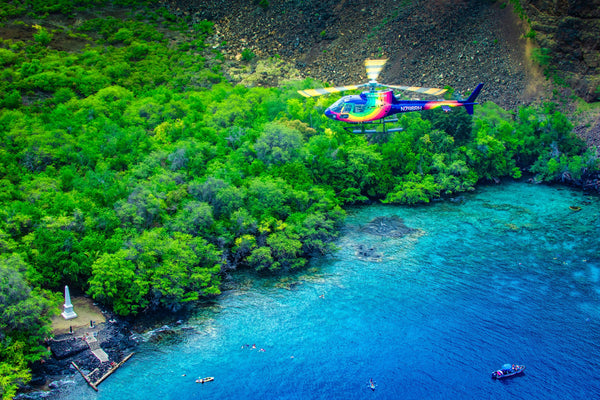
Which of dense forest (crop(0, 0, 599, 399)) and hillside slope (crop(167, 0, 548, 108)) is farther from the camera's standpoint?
hillside slope (crop(167, 0, 548, 108))

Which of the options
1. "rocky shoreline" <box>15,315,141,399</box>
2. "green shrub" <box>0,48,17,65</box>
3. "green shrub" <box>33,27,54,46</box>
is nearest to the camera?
"rocky shoreline" <box>15,315,141,399</box>

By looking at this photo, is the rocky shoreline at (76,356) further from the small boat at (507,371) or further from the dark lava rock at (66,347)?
the small boat at (507,371)

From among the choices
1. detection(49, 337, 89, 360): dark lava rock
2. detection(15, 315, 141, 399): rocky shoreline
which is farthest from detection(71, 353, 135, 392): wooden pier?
detection(49, 337, 89, 360): dark lava rock

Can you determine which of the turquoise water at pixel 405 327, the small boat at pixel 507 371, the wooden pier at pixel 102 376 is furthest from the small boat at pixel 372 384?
the wooden pier at pixel 102 376

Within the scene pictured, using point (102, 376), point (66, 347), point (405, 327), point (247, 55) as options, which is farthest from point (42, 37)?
point (405, 327)

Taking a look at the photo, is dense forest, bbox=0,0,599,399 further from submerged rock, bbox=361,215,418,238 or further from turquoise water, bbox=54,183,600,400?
turquoise water, bbox=54,183,600,400
